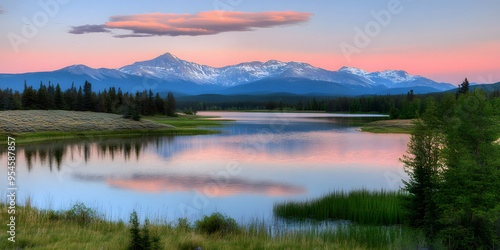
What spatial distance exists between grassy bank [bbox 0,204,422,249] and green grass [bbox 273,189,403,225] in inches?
71.3

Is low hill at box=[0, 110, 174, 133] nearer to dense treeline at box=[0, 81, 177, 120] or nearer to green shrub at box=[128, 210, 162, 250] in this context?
dense treeline at box=[0, 81, 177, 120]

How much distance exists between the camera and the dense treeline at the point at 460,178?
606 inches

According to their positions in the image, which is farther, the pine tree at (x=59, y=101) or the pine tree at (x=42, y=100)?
the pine tree at (x=59, y=101)

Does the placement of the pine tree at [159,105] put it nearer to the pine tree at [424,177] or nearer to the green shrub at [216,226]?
the green shrub at [216,226]

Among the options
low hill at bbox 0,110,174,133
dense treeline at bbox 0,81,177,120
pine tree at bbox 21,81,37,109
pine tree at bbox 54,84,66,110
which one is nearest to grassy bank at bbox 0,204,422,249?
low hill at bbox 0,110,174,133

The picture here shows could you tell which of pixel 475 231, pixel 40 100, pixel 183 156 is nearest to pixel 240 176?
pixel 183 156

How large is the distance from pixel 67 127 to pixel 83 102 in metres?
54.6

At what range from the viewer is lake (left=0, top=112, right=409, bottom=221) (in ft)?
74.5

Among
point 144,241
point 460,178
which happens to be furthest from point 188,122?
point 144,241

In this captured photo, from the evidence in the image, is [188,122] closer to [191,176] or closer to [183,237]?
[191,176]

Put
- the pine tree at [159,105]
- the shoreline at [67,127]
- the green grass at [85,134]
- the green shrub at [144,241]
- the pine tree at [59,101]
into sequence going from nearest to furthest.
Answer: the green shrub at [144,241] < the green grass at [85,134] < the shoreline at [67,127] < the pine tree at [59,101] < the pine tree at [159,105]

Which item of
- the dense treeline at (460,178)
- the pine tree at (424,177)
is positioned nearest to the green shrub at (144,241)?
the dense treeline at (460,178)

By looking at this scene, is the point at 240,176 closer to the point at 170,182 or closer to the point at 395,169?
the point at 170,182

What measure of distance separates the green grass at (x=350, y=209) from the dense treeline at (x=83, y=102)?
75.2 metres
